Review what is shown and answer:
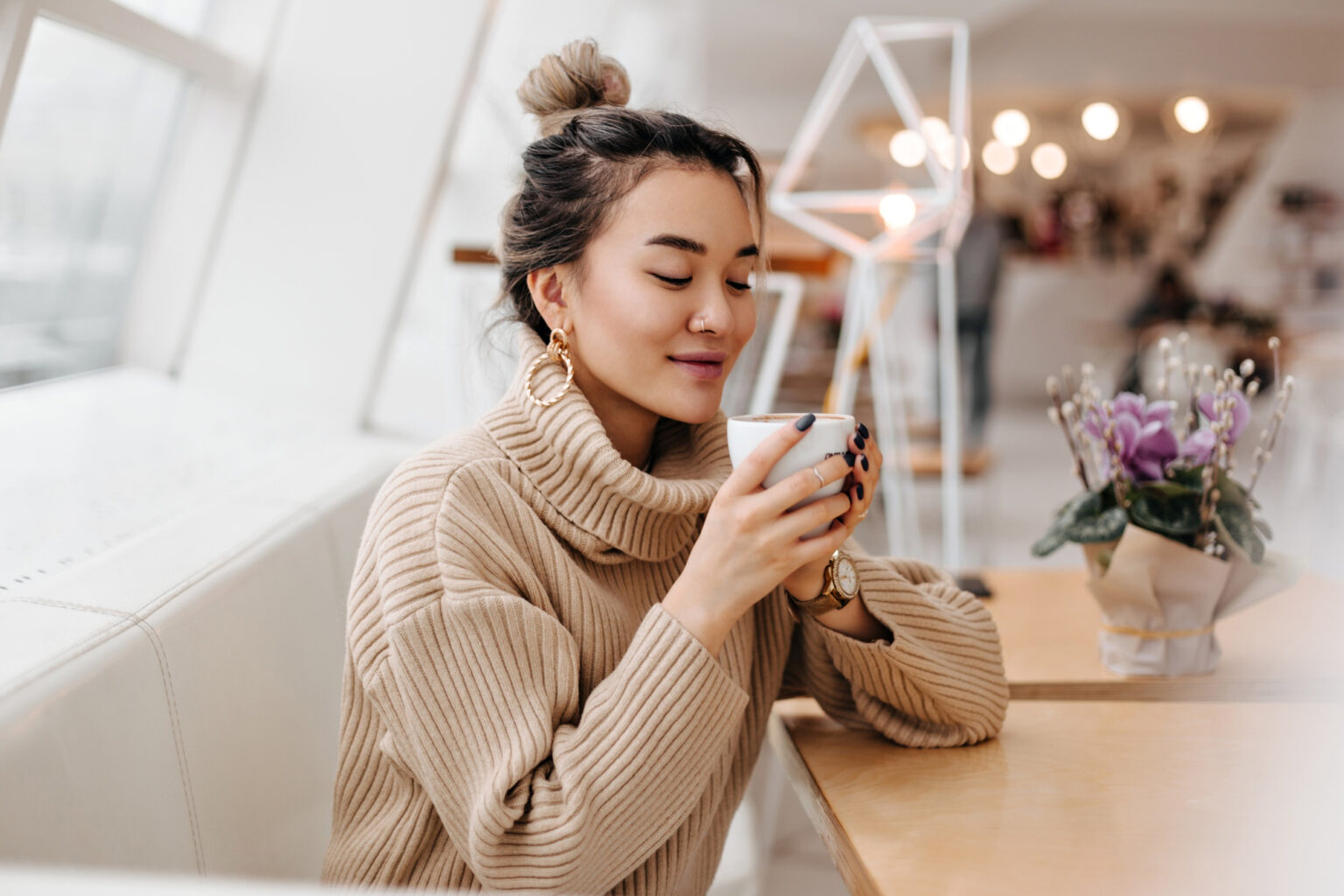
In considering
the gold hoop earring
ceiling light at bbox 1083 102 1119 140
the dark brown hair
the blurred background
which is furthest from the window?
ceiling light at bbox 1083 102 1119 140

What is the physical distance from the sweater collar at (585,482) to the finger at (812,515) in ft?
0.56

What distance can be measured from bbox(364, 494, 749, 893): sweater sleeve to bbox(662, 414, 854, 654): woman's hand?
0.03m

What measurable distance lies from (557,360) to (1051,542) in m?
0.67

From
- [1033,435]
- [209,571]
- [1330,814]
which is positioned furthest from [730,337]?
[1033,435]

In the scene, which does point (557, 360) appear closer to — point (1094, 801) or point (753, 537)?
point (753, 537)

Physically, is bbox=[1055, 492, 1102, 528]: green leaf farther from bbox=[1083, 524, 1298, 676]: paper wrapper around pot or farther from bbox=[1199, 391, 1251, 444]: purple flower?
bbox=[1199, 391, 1251, 444]: purple flower

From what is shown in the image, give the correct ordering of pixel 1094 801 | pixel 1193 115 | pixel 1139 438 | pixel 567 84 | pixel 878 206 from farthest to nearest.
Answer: pixel 1193 115
pixel 878 206
pixel 1139 438
pixel 567 84
pixel 1094 801

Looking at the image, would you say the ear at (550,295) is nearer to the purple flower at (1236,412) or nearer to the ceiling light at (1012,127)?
the purple flower at (1236,412)

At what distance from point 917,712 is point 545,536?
0.40 m

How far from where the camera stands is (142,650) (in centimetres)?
94

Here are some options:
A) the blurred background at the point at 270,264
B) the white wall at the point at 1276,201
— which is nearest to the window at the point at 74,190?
the blurred background at the point at 270,264

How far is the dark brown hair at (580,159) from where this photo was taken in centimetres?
111

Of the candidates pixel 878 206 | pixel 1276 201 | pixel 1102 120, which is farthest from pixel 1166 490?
pixel 1276 201

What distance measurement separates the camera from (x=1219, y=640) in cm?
150
